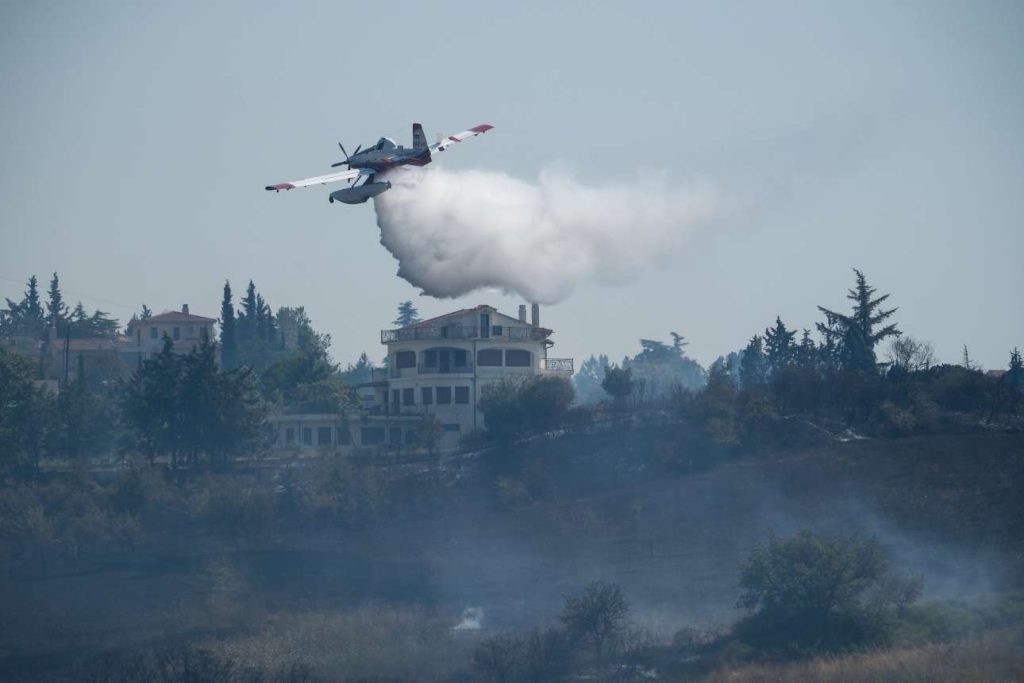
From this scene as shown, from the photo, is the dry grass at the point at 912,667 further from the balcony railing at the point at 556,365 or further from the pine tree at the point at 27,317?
the pine tree at the point at 27,317

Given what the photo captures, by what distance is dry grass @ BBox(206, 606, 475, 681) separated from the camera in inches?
2114

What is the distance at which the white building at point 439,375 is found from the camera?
95500 millimetres

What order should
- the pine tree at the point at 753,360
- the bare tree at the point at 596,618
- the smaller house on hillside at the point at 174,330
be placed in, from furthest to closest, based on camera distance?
the smaller house on hillside at the point at 174,330 → the pine tree at the point at 753,360 → the bare tree at the point at 596,618

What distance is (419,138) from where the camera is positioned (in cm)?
7038

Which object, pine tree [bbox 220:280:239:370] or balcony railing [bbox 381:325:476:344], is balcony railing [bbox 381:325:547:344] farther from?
pine tree [bbox 220:280:239:370]

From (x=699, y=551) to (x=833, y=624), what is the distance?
504 inches

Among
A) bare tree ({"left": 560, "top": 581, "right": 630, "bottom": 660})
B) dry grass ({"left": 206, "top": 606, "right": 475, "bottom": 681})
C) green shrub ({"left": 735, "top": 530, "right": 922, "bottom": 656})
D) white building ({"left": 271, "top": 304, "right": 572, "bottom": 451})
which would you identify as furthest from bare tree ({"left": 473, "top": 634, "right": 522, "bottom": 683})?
white building ({"left": 271, "top": 304, "right": 572, "bottom": 451})

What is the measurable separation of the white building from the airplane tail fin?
2684cm

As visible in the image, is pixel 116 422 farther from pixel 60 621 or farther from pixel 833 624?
pixel 833 624

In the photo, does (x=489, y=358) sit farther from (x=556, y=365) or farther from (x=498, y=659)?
(x=498, y=659)

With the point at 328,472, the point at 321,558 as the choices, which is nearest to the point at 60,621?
the point at 321,558

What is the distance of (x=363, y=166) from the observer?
7031 centimetres

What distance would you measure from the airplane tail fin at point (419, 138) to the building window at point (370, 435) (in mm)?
30851


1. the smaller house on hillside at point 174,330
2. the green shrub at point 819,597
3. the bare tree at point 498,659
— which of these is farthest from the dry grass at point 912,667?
the smaller house on hillside at point 174,330
